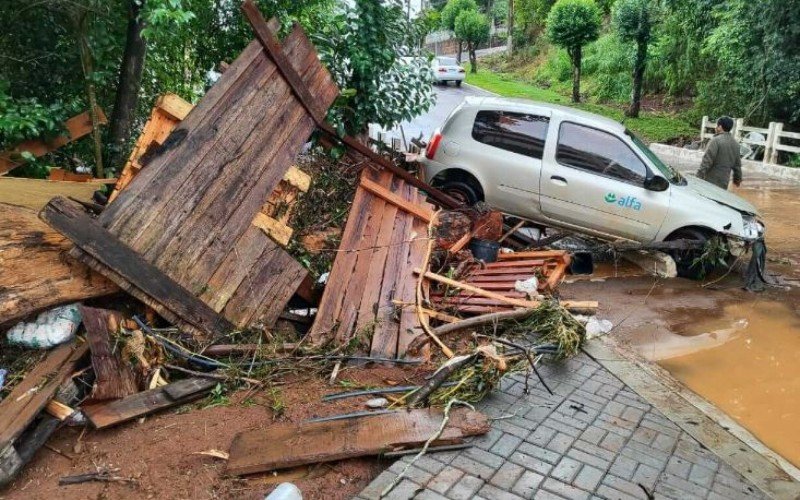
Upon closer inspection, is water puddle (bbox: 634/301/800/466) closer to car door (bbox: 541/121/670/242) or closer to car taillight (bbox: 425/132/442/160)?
car door (bbox: 541/121/670/242)

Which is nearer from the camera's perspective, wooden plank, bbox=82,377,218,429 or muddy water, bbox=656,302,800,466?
wooden plank, bbox=82,377,218,429

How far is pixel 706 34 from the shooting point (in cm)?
1902

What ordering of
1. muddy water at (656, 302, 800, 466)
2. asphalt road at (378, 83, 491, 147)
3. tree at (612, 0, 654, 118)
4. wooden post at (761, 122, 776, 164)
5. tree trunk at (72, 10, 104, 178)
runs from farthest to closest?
1. tree at (612, 0, 654, 118)
2. asphalt road at (378, 83, 491, 147)
3. wooden post at (761, 122, 776, 164)
4. tree trunk at (72, 10, 104, 178)
5. muddy water at (656, 302, 800, 466)

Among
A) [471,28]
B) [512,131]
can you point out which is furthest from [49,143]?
[471,28]

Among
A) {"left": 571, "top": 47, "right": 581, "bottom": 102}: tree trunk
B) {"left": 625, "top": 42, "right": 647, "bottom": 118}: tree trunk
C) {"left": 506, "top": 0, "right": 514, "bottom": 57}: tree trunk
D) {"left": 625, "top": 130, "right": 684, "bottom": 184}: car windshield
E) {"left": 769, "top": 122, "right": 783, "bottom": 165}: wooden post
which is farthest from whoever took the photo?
{"left": 506, "top": 0, "right": 514, "bottom": 57}: tree trunk

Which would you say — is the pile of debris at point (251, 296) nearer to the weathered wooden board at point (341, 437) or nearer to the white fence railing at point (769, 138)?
the weathered wooden board at point (341, 437)

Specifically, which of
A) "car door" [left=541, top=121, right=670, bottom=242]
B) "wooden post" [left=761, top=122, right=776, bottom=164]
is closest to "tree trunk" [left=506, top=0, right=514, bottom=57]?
"wooden post" [left=761, top=122, right=776, bottom=164]

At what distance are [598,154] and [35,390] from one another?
258 inches

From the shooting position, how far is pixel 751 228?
714 centimetres

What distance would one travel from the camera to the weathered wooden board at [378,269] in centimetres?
468

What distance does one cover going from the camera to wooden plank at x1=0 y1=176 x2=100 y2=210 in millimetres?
4691

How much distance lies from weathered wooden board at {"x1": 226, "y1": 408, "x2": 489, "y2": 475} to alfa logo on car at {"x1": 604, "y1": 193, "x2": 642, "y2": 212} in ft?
14.9

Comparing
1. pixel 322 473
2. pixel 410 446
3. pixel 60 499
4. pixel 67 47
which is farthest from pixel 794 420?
pixel 67 47

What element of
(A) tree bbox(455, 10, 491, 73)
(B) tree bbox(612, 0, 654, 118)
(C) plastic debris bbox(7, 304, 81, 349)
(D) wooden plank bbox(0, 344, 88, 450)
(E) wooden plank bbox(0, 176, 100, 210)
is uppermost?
(A) tree bbox(455, 10, 491, 73)
